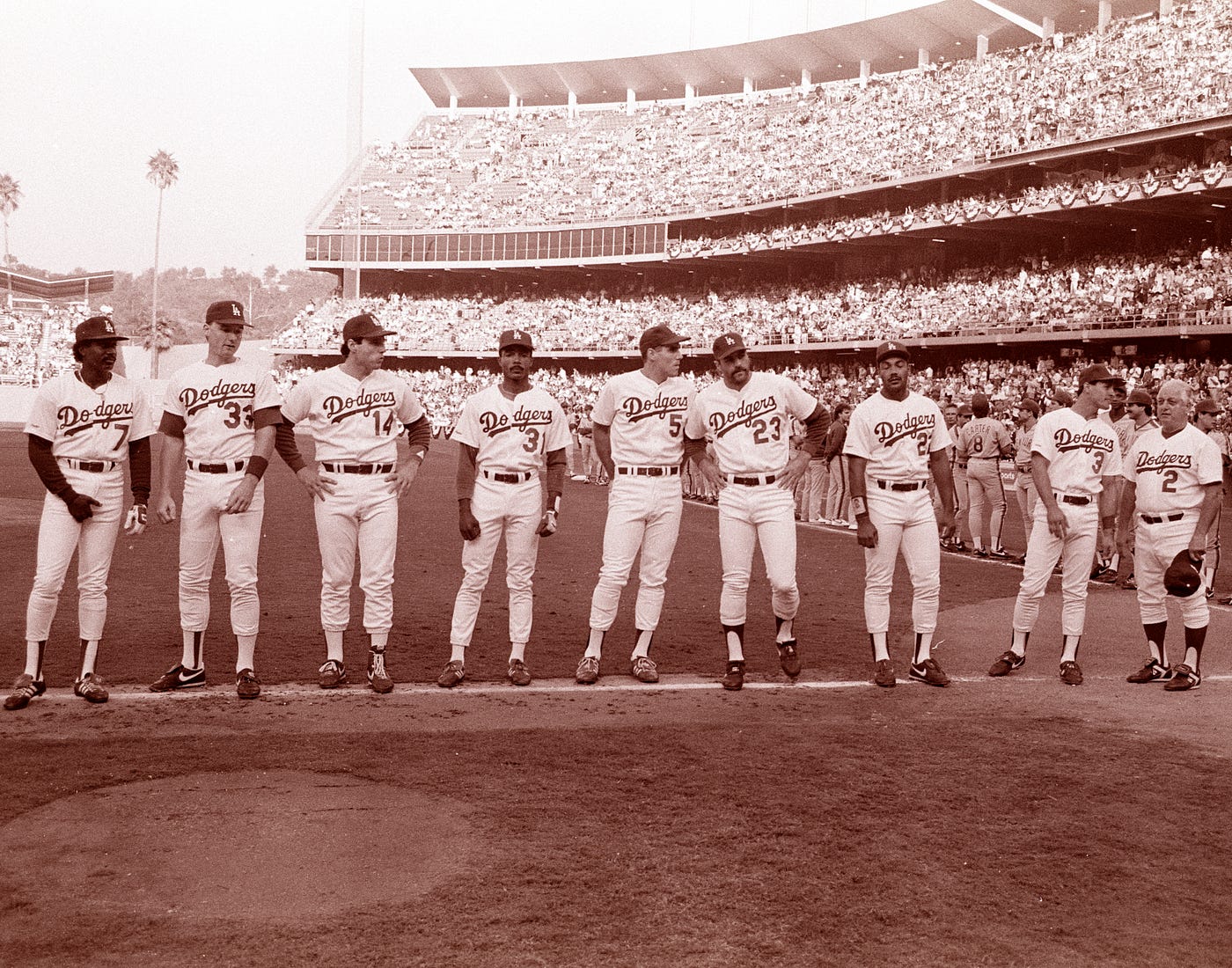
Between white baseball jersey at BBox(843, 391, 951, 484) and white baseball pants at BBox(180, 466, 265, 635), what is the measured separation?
400 cm

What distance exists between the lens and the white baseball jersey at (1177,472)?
803 cm

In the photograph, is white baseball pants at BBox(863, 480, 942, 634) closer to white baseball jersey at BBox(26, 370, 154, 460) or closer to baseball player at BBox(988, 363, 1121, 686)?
baseball player at BBox(988, 363, 1121, 686)

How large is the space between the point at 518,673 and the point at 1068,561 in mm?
3970

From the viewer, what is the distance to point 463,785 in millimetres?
5418

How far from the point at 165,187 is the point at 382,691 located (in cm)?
9633

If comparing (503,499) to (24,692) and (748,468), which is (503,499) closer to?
(748,468)

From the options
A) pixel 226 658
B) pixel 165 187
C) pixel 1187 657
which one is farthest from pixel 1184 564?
pixel 165 187

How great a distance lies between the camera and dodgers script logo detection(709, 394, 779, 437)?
786 centimetres

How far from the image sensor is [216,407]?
23.7 feet

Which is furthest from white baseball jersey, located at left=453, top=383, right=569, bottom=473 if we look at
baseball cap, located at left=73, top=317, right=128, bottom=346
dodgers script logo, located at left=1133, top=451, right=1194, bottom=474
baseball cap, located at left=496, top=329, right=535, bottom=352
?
dodgers script logo, located at left=1133, top=451, right=1194, bottom=474

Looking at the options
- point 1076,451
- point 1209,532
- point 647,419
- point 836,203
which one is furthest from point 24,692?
point 836,203

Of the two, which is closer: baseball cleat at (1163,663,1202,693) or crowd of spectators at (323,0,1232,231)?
baseball cleat at (1163,663,1202,693)

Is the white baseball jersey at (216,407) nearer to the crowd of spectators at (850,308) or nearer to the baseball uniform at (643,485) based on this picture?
the baseball uniform at (643,485)

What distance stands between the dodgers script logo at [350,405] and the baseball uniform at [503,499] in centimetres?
58
